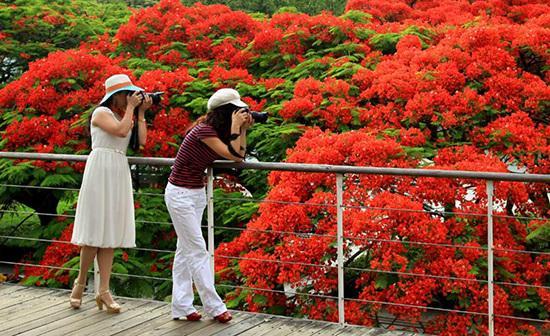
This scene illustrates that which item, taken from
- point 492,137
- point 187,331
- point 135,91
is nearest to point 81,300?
point 187,331

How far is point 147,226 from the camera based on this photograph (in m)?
8.68

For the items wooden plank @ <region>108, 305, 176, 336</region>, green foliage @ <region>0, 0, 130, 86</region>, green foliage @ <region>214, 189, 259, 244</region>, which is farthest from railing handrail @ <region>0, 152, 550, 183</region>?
green foliage @ <region>0, 0, 130, 86</region>

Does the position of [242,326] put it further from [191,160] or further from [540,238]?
[540,238]

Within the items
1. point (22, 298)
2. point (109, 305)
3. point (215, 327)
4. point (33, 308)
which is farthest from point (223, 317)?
point (22, 298)

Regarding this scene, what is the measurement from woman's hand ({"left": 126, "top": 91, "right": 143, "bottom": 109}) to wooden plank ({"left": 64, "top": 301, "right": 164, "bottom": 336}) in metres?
1.46

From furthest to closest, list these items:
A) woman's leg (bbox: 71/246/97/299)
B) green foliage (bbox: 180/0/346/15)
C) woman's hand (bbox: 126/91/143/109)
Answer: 1. green foliage (bbox: 180/0/346/15)
2. woman's leg (bbox: 71/246/97/299)
3. woman's hand (bbox: 126/91/143/109)

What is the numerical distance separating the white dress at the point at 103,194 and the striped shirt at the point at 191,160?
0.46 m

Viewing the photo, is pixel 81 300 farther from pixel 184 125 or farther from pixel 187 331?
pixel 184 125

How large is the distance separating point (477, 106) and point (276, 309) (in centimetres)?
283

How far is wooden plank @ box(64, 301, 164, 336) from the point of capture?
539 centimetres

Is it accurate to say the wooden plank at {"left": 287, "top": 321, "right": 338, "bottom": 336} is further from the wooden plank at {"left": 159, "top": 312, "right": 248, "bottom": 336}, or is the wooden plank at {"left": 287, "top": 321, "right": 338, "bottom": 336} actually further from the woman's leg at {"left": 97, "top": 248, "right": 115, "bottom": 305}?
the woman's leg at {"left": 97, "top": 248, "right": 115, "bottom": 305}

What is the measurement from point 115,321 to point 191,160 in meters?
1.25

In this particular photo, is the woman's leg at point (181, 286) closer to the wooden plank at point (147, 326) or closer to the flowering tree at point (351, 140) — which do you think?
the wooden plank at point (147, 326)

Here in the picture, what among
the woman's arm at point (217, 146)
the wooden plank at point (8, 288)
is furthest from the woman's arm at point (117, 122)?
the wooden plank at point (8, 288)
